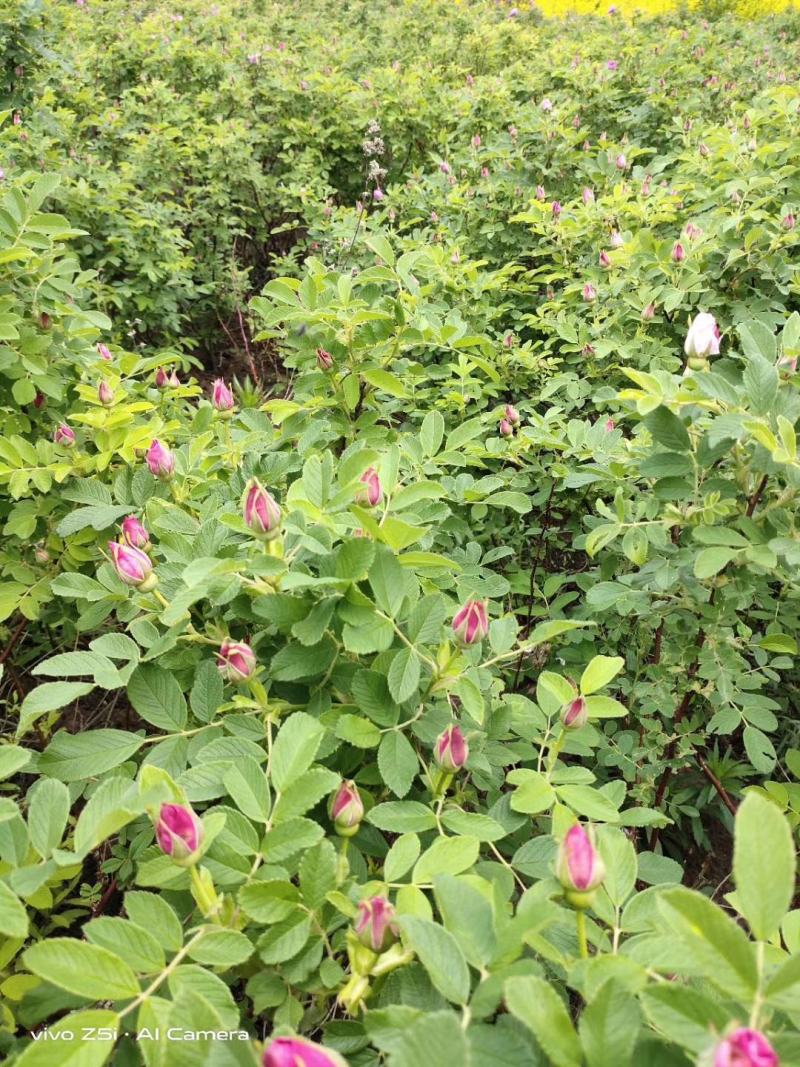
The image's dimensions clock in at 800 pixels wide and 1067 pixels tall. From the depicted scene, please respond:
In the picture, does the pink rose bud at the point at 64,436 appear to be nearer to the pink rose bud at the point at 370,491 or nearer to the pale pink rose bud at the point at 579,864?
the pink rose bud at the point at 370,491

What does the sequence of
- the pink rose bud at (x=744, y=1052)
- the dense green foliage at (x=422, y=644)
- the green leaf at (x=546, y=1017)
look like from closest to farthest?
the pink rose bud at (x=744, y=1052)
the green leaf at (x=546, y=1017)
the dense green foliage at (x=422, y=644)

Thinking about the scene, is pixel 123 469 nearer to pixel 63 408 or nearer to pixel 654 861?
pixel 63 408

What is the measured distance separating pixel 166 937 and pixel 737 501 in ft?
3.56

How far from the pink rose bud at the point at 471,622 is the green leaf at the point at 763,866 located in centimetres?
39

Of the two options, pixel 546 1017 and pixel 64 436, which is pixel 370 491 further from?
pixel 64 436

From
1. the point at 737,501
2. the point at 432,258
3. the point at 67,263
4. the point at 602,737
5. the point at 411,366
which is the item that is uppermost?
the point at 67,263

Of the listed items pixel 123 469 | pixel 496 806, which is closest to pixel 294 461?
pixel 123 469

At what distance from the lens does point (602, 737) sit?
144cm

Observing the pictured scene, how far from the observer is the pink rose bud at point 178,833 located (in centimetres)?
64

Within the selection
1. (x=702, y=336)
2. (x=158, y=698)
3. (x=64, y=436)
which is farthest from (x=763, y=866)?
(x=64, y=436)

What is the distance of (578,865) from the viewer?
2.04ft

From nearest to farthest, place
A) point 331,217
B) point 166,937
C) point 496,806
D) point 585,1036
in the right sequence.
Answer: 1. point 585,1036
2. point 166,937
3. point 496,806
4. point 331,217

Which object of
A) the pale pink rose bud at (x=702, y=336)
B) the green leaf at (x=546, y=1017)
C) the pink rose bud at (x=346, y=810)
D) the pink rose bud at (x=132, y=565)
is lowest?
the pink rose bud at (x=346, y=810)

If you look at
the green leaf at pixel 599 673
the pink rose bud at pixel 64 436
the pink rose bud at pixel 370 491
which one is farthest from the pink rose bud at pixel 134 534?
the green leaf at pixel 599 673
